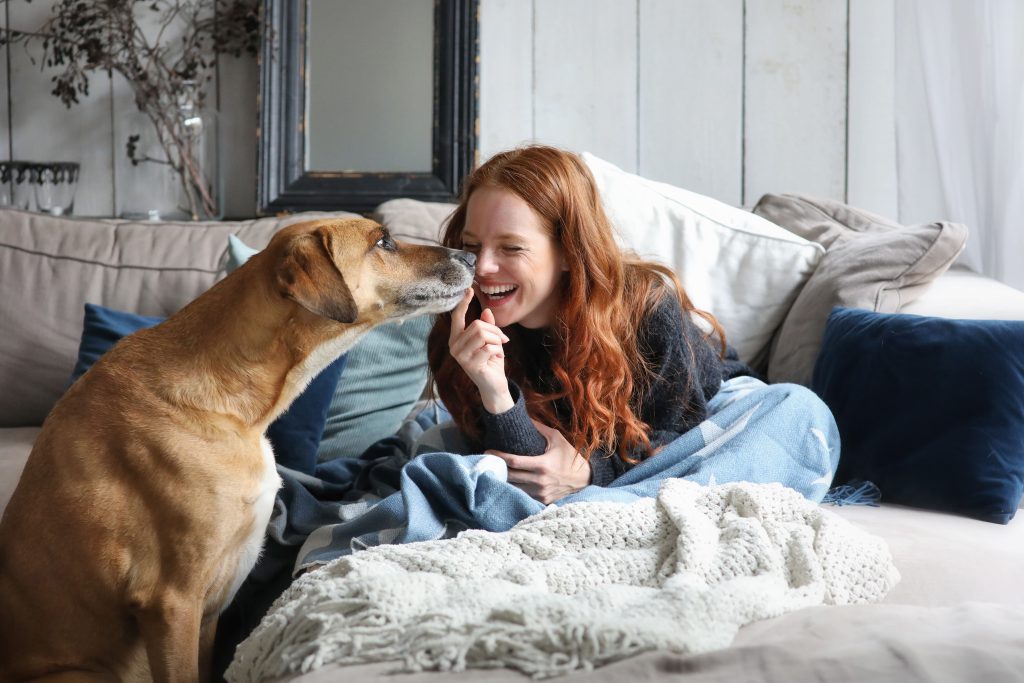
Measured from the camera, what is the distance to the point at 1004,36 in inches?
88.8

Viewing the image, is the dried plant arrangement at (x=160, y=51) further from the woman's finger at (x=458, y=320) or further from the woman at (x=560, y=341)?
the woman's finger at (x=458, y=320)

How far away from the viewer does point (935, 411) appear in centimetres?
170

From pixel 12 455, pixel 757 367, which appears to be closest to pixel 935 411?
pixel 757 367

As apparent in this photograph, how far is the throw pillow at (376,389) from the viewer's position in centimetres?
212

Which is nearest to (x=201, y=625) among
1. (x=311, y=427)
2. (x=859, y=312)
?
(x=311, y=427)

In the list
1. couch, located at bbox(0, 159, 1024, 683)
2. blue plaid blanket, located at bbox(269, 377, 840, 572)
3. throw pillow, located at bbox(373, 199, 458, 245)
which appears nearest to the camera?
couch, located at bbox(0, 159, 1024, 683)

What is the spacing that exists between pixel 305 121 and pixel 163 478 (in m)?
1.95

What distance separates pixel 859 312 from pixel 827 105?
135cm

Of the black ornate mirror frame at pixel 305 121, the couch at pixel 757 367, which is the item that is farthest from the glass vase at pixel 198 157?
the couch at pixel 757 367

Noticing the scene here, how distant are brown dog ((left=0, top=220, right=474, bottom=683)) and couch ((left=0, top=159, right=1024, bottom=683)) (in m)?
0.39

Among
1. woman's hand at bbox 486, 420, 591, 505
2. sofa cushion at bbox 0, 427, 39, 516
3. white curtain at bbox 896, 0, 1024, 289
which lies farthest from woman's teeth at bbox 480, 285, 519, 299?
white curtain at bbox 896, 0, 1024, 289

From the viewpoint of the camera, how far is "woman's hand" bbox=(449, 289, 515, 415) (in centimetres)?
157

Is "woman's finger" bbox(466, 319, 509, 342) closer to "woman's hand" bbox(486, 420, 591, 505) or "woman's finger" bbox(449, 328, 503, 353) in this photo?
"woman's finger" bbox(449, 328, 503, 353)

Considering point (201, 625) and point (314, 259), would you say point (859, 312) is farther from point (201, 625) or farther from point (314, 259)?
point (201, 625)
